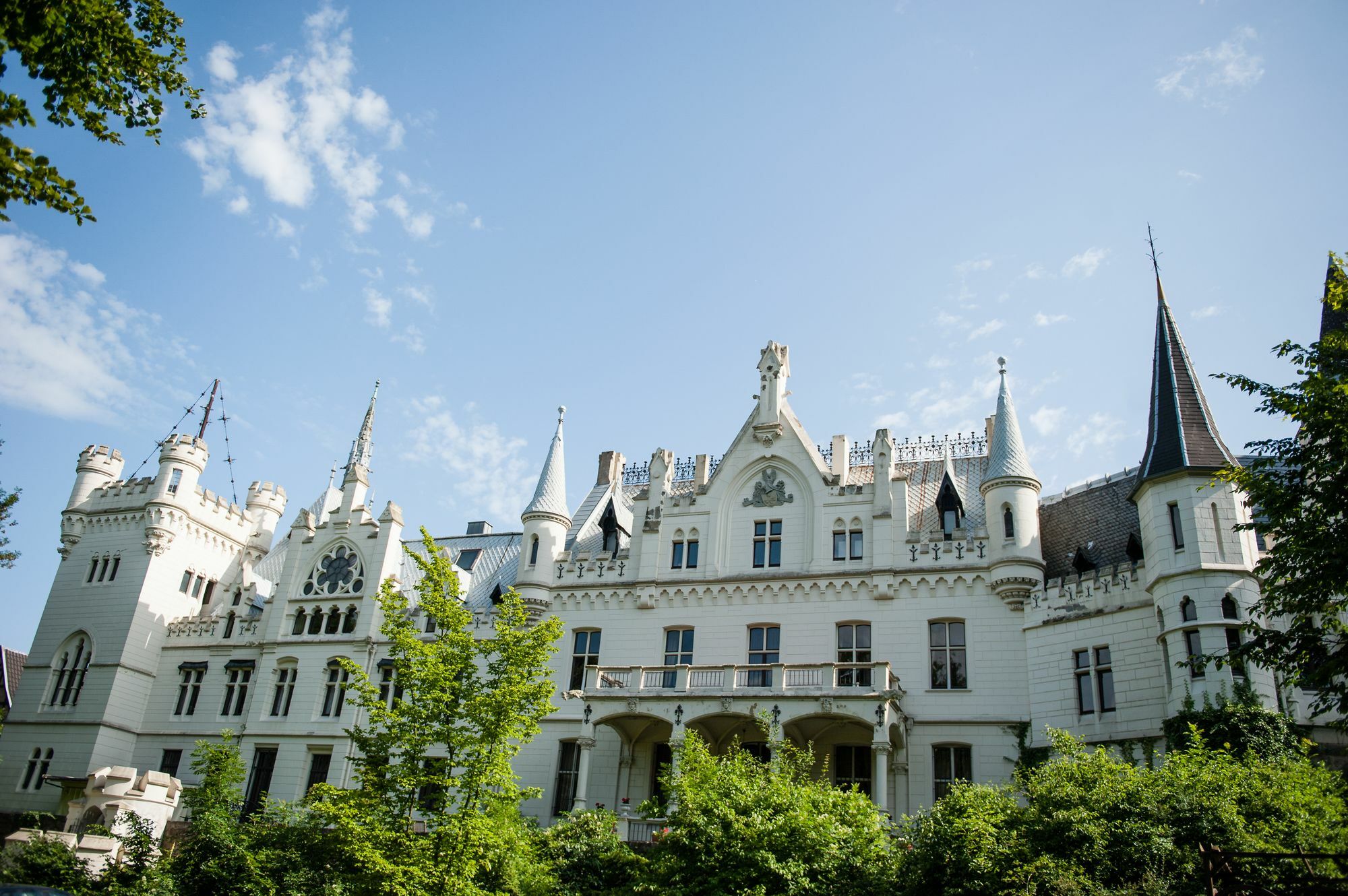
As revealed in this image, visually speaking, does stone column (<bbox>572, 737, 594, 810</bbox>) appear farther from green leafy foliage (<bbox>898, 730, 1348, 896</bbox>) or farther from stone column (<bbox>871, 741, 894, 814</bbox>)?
green leafy foliage (<bbox>898, 730, 1348, 896</bbox>)

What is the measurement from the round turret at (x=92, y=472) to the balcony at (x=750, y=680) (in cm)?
2683

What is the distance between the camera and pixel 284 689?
3775 centimetres

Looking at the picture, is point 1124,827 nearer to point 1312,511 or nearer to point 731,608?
point 1312,511

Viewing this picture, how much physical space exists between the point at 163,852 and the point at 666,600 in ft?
53.6

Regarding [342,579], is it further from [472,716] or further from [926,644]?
[926,644]

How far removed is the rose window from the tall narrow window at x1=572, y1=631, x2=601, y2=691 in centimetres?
971

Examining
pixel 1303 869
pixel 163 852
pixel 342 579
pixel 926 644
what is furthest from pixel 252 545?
pixel 1303 869

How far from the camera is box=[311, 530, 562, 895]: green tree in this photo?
65.0ft

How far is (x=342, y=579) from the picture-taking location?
127 feet

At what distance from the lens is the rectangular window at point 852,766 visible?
28609 mm

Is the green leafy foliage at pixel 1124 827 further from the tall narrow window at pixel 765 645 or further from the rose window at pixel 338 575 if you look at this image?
the rose window at pixel 338 575

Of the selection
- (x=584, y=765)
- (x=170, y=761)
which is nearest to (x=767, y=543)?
(x=584, y=765)

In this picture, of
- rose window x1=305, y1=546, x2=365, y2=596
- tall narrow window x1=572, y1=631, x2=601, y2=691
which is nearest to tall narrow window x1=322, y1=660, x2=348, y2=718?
rose window x1=305, y1=546, x2=365, y2=596

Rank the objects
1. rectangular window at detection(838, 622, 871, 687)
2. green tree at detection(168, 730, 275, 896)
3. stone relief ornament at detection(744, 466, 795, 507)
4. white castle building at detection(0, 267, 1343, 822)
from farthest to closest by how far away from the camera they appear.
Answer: stone relief ornament at detection(744, 466, 795, 507) → rectangular window at detection(838, 622, 871, 687) → white castle building at detection(0, 267, 1343, 822) → green tree at detection(168, 730, 275, 896)
